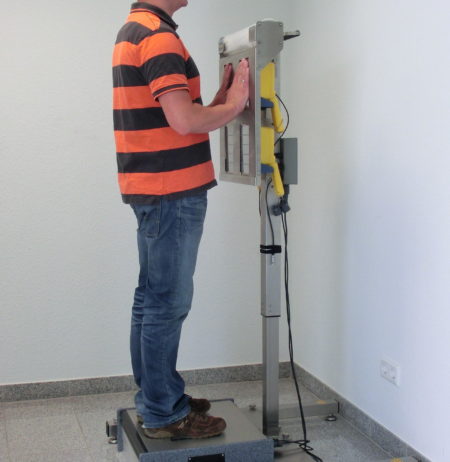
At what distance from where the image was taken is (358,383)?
9.27 feet

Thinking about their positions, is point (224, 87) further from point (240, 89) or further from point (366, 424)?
point (366, 424)

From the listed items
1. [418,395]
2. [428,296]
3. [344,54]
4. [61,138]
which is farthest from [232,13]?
[418,395]

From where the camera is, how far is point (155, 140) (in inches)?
85.6

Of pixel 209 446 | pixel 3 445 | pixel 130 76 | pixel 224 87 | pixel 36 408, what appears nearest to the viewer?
pixel 130 76

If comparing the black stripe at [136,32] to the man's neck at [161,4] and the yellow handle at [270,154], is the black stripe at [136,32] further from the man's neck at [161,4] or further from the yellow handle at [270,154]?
the yellow handle at [270,154]

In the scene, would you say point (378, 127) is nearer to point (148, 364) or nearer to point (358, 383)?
point (358, 383)

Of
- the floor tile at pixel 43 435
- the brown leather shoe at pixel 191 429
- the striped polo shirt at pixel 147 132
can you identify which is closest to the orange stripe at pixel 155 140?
the striped polo shirt at pixel 147 132

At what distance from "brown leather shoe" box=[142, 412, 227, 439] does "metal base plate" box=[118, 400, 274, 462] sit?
0.06 ft

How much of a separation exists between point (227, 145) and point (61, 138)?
0.93 metres

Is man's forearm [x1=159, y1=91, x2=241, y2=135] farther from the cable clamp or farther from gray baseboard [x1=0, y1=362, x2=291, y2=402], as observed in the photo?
gray baseboard [x1=0, y1=362, x2=291, y2=402]

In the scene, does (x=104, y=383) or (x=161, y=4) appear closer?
(x=161, y=4)

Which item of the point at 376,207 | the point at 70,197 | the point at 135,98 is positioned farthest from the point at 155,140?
the point at 70,197

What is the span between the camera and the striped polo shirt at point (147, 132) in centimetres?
212

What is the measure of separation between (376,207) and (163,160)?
0.87 metres
